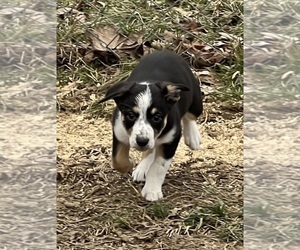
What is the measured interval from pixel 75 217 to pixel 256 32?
2.01 m

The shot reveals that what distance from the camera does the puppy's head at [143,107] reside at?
13.1 feet

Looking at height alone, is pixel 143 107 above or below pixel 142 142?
above

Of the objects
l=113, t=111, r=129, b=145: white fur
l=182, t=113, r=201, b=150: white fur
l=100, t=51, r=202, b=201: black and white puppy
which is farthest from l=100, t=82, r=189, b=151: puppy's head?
l=182, t=113, r=201, b=150: white fur

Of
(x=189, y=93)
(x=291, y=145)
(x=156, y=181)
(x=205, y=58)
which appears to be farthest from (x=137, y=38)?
(x=291, y=145)

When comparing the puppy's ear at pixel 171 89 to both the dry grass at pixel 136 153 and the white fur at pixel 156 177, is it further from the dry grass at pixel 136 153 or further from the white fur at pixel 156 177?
the dry grass at pixel 136 153

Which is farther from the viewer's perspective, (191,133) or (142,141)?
(191,133)

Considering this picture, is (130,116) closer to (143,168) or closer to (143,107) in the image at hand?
(143,107)

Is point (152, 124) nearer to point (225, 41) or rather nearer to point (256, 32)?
point (256, 32)

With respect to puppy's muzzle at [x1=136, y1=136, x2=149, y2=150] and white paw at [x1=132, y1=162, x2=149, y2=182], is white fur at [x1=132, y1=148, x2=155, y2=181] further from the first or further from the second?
puppy's muzzle at [x1=136, y1=136, x2=149, y2=150]

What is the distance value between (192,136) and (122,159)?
584mm

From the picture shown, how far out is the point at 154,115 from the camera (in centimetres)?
405

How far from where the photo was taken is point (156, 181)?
172 inches

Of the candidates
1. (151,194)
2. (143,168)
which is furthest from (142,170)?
(151,194)

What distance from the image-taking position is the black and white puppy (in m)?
4.02
